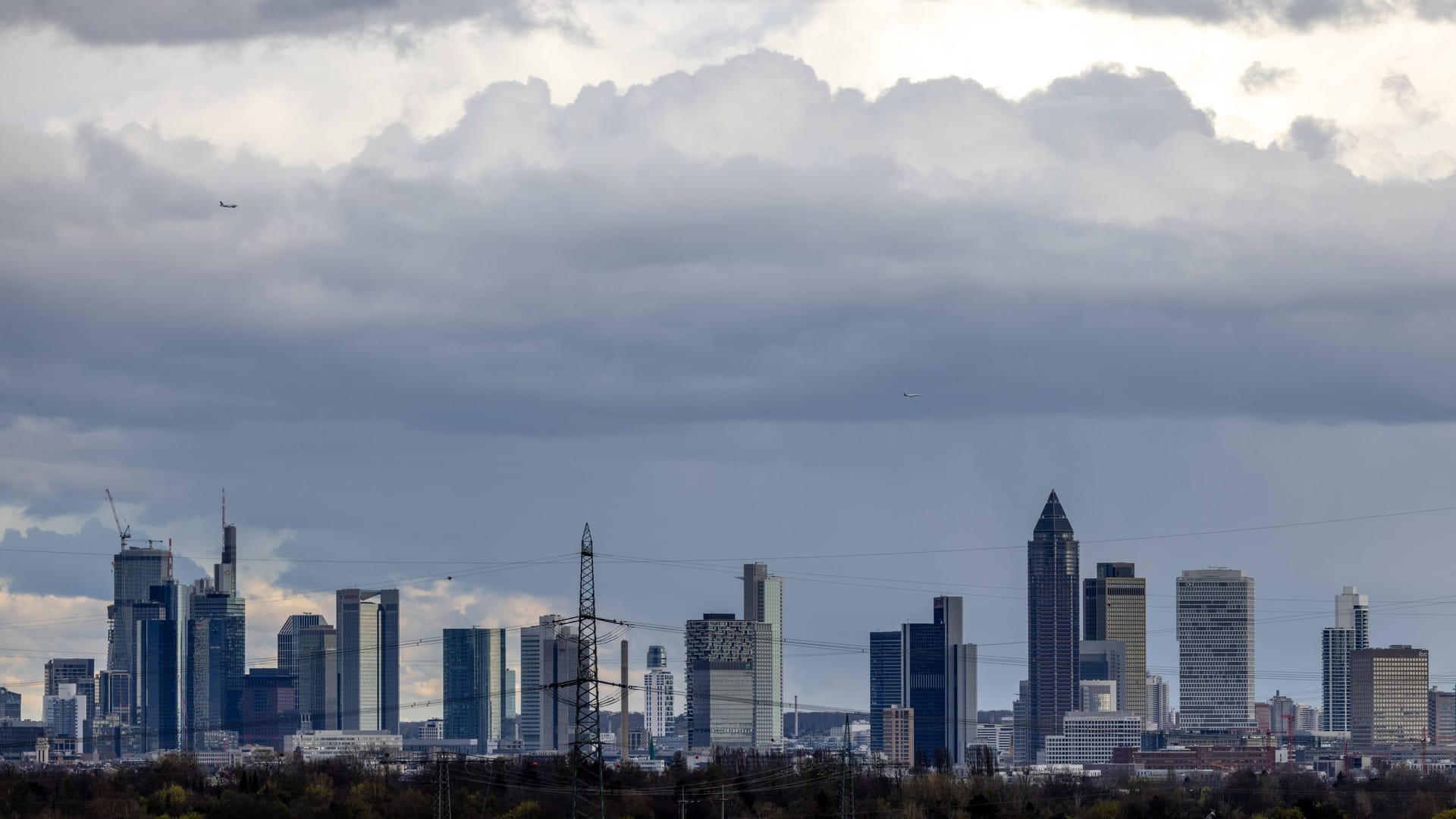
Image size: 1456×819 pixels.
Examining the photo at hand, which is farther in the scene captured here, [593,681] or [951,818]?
[951,818]

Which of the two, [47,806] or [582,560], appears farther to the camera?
[47,806]

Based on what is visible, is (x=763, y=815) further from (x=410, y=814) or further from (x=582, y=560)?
(x=582, y=560)

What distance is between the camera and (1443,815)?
18275 centimetres

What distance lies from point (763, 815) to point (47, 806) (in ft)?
211

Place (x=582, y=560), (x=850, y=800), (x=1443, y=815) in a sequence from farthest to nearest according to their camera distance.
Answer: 1. (x=1443, y=815)
2. (x=850, y=800)
3. (x=582, y=560)

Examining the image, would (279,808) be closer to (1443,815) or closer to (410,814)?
(410,814)

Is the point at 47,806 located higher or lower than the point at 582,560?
lower

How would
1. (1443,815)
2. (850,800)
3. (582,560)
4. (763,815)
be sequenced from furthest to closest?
1. (763,815)
2. (1443,815)
3. (850,800)
4. (582,560)

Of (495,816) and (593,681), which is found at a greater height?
(593,681)

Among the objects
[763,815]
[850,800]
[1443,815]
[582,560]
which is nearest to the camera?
[582,560]

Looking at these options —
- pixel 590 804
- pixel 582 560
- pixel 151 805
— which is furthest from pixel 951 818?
pixel 582 560

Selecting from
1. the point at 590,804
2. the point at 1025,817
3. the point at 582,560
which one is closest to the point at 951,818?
the point at 1025,817

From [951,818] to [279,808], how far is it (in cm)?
5980

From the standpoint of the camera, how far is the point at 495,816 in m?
188
